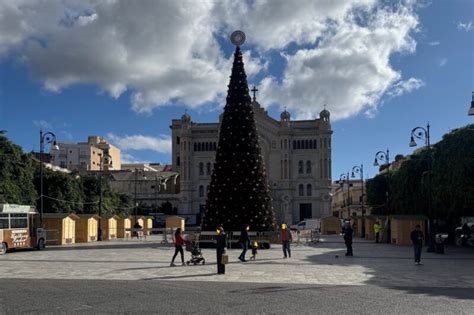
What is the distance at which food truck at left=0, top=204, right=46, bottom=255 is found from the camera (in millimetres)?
29109

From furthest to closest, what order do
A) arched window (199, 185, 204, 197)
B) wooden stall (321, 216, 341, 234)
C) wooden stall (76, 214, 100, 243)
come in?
arched window (199, 185, 204, 197) < wooden stall (321, 216, 341, 234) < wooden stall (76, 214, 100, 243)

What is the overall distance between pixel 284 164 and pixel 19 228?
7037 cm

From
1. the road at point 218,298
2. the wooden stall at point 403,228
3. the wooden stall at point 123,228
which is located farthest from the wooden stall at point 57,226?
the wooden stall at point 403,228

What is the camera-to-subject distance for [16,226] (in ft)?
99.9

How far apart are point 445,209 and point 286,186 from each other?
6232 cm

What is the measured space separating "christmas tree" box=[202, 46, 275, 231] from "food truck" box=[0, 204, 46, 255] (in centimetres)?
980

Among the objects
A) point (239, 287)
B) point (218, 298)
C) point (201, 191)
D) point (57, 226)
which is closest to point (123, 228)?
point (57, 226)

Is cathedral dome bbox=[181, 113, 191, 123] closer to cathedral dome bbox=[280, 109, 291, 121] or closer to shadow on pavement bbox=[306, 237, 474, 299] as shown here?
cathedral dome bbox=[280, 109, 291, 121]

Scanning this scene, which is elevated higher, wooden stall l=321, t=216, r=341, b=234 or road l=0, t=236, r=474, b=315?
road l=0, t=236, r=474, b=315

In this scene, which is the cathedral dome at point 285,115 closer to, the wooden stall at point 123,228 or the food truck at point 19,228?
the wooden stall at point 123,228

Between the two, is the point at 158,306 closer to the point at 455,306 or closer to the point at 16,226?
the point at 455,306

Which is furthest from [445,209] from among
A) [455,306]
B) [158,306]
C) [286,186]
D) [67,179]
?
[286,186]

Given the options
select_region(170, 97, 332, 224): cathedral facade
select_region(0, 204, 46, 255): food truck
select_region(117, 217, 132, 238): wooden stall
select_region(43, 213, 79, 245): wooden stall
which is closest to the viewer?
select_region(0, 204, 46, 255): food truck

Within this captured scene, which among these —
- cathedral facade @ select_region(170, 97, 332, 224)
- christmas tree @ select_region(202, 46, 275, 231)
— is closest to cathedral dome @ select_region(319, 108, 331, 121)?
cathedral facade @ select_region(170, 97, 332, 224)
